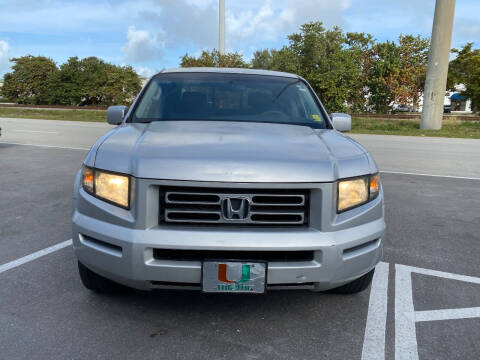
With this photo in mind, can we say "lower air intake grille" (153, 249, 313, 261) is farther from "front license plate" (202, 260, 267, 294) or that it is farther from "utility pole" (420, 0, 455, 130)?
"utility pole" (420, 0, 455, 130)

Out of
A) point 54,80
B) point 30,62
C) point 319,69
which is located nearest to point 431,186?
point 319,69

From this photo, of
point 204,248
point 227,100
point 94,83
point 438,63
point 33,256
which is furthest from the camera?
point 94,83

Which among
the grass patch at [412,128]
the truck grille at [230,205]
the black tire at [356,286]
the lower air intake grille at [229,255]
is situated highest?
the truck grille at [230,205]

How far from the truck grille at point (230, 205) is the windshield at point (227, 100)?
1282 mm

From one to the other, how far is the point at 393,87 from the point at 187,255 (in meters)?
38.9

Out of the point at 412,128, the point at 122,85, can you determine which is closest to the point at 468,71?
the point at 412,128

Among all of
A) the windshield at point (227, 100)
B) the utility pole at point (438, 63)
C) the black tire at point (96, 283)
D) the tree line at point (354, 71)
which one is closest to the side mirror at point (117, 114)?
the windshield at point (227, 100)

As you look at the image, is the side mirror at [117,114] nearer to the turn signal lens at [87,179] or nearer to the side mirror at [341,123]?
the turn signal lens at [87,179]

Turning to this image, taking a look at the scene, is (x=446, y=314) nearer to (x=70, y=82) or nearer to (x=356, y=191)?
(x=356, y=191)

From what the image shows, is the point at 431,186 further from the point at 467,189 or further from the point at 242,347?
the point at 242,347

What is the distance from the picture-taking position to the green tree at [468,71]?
35.0 m

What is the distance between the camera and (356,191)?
2.84 metres

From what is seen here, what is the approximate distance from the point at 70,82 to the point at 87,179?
48922mm

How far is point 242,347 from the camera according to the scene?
8.87 feet
